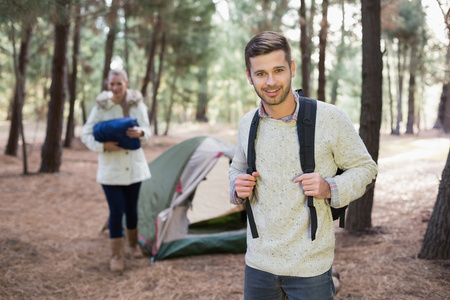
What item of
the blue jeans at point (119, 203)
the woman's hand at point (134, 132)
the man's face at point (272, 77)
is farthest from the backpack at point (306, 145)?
the blue jeans at point (119, 203)

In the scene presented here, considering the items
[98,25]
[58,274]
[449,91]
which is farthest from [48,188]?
[449,91]

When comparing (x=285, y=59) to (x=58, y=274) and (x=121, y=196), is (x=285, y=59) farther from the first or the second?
(x=58, y=274)

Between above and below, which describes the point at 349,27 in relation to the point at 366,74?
above

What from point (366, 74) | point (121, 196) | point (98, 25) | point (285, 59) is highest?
point (98, 25)

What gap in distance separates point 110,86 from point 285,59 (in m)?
2.66

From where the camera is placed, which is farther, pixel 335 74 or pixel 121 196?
pixel 335 74

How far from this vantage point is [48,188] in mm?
7320

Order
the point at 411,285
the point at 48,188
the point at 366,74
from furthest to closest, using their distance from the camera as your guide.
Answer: the point at 48,188 → the point at 366,74 → the point at 411,285

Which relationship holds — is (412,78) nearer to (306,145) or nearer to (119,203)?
(119,203)

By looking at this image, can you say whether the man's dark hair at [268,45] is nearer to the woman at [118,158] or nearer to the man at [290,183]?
the man at [290,183]

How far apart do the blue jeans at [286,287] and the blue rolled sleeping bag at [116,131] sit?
236 cm

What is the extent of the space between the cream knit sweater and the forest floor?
1.72m

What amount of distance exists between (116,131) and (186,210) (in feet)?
5.12

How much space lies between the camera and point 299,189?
5.08 feet
